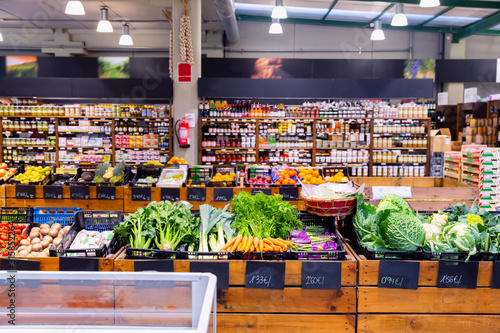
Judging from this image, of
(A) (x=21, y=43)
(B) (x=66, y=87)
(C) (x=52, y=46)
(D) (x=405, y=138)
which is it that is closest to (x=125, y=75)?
(B) (x=66, y=87)

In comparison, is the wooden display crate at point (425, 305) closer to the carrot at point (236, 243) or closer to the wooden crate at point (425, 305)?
the wooden crate at point (425, 305)

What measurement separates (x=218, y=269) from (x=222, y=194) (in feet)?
9.05

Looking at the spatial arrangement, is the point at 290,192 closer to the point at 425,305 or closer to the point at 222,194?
the point at 222,194

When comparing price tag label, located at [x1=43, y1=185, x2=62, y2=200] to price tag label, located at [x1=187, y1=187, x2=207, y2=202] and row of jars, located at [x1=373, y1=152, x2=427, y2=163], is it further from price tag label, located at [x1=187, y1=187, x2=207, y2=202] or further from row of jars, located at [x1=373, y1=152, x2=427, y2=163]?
row of jars, located at [x1=373, y1=152, x2=427, y2=163]

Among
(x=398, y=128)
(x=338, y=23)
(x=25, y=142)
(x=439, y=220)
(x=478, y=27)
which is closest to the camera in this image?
(x=439, y=220)

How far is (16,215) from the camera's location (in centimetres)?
378

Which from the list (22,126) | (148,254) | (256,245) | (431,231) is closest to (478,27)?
(431,231)

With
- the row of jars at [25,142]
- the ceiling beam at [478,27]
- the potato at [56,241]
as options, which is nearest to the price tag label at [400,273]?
the potato at [56,241]

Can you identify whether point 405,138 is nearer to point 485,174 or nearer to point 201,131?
point 485,174

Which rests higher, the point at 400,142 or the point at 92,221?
the point at 400,142

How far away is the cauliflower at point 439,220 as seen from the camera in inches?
129

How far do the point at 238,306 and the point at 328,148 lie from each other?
724 centimetres

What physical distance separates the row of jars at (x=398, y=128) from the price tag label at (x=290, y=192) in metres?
4.70

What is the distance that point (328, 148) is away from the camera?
9.55 m
